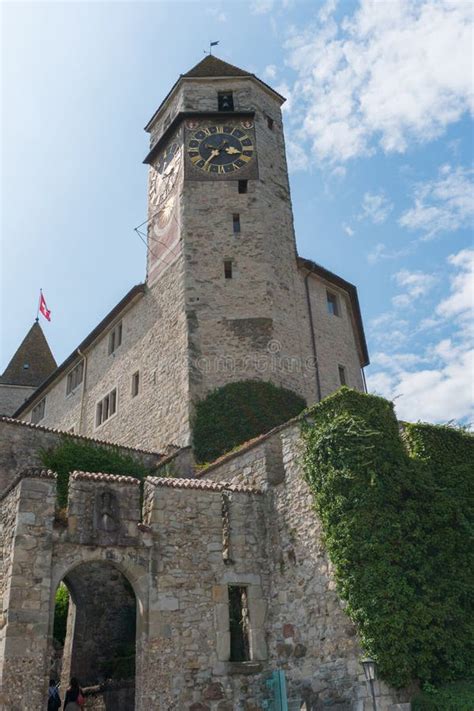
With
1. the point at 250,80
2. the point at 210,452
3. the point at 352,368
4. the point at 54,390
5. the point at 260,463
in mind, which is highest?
the point at 250,80

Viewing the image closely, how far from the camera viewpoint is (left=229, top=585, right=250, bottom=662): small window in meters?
13.1

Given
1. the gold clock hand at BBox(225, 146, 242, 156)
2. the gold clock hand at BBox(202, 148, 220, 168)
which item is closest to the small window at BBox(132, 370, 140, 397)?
the gold clock hand at BBox(202, 148, 220, 168)

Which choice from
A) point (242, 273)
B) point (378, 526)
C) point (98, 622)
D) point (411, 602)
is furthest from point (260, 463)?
point (242, 273)

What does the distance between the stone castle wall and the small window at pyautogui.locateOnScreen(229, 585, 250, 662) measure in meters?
0.19

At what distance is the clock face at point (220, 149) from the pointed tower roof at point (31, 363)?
22012 millimetres

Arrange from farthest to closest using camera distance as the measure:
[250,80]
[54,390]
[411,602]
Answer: [54,390] → [250,80] → [411,602]

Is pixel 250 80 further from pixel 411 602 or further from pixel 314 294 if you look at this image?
pixel 411 602

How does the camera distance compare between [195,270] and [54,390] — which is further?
[54,390]

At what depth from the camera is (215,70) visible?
29.0 metres

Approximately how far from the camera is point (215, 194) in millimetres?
25125

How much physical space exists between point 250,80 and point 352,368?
1335cm

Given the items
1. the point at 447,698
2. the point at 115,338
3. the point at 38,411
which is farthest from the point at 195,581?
the point at 38,411

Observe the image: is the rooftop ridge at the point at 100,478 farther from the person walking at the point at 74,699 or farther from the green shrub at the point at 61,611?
the green shrub at the point at 61,611

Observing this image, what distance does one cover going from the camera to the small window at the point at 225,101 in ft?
91.4
